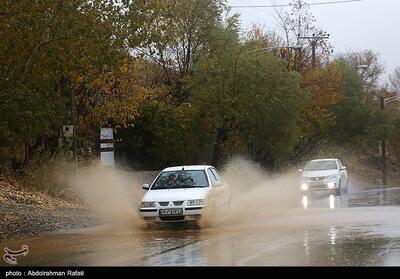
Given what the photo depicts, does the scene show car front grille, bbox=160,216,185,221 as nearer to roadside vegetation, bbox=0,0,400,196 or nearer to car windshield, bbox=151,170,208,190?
car windshield, bbox=151,170,208,190

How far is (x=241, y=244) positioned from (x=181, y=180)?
501 cm

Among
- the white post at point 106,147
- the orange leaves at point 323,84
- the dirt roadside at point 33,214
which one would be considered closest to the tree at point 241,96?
the white post at point 106,147

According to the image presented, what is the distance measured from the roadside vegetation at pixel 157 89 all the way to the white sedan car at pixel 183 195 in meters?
3.15

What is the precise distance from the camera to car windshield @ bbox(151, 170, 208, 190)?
54.4ft

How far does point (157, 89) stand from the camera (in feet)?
120

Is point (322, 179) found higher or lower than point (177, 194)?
lower

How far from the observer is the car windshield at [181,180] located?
1659cm

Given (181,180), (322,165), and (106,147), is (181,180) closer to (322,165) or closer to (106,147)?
(106,147)

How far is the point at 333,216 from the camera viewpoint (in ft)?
58.7

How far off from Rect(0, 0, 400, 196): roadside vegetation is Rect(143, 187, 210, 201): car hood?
325 centimetres

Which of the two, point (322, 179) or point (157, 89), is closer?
point (322, 179)

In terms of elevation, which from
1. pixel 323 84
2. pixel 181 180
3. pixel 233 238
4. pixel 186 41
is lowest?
pixel 233 238

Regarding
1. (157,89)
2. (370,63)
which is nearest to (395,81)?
(370,63)

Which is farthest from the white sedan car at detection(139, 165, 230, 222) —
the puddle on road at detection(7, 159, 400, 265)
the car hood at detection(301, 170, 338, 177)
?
the car hood at detection(301, 170, 338, 177)
